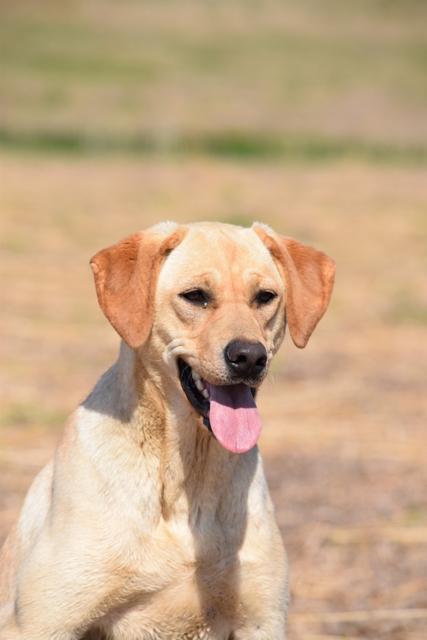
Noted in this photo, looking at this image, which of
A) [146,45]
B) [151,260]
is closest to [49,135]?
[151,260]

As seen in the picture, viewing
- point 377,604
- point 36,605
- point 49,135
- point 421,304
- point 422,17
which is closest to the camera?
point 36,605

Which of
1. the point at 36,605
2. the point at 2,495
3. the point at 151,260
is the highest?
the point at 151,260

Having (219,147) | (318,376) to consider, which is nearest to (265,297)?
(318,376)

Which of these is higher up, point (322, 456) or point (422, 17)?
point (422, 17)

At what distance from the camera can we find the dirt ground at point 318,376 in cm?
515

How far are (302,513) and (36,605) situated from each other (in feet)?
8.56

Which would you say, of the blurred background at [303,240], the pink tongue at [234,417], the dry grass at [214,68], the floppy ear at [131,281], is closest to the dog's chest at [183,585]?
the pink tongue at [234,417]

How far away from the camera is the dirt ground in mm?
5148

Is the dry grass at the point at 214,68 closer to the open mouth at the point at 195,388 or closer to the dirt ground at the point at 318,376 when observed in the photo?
the dirt ground at the point at 318,376

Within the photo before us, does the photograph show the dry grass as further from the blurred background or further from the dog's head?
the dog's head

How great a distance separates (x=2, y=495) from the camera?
5.79 metres

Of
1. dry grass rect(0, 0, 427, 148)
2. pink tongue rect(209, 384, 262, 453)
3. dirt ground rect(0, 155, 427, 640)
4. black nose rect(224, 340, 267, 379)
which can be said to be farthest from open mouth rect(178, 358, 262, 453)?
dry grass rect(0, 0, 427, 148)

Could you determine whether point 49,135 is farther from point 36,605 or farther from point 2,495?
point 36,605

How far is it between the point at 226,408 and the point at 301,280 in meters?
0.75
